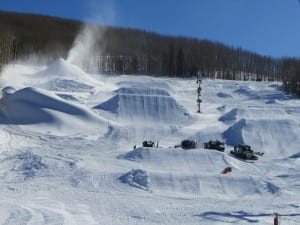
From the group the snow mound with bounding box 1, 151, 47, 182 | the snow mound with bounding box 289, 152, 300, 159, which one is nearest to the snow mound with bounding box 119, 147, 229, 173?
the snow mound with bounding box 1, 151, 47, 182

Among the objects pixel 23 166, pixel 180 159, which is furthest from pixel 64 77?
pixel 180 159

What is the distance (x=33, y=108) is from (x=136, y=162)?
1424 cm

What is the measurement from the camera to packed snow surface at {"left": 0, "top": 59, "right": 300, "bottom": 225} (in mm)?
16008

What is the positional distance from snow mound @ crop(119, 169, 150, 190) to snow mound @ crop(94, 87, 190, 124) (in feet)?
57.9

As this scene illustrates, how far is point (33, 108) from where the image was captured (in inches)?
1441

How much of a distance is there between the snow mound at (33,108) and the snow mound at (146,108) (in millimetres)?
3479

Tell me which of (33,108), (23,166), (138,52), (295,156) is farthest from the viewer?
(138,52)

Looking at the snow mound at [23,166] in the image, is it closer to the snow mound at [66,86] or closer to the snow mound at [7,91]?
the snow mound at [7,91]

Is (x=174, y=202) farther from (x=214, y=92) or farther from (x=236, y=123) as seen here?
(x=214, y=92)

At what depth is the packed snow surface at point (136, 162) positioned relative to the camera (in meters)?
16.0

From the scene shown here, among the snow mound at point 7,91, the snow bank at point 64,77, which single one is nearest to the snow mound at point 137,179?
the snow mound at point 7,91

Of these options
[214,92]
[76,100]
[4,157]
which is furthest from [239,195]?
[214,92]

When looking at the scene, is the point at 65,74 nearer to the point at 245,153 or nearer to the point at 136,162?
the point at 245,153

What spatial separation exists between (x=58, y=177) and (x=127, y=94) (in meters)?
20.6
